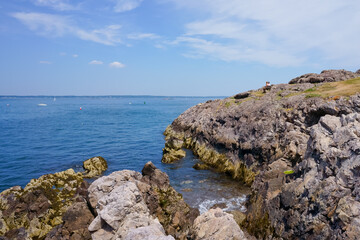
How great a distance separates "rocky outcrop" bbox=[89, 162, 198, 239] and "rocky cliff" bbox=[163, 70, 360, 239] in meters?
5.52

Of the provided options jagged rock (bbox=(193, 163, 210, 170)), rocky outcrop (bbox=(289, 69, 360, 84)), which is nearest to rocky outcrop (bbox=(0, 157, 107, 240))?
jagged rock (bbox=(193, 163, 210, 170))

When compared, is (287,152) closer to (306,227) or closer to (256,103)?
(306,227)

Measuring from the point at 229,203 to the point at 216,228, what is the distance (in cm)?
1374

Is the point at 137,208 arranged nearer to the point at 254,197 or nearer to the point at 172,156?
the point at 254,197

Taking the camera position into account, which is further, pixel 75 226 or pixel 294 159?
pixel 294 159

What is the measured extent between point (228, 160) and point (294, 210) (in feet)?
66.3

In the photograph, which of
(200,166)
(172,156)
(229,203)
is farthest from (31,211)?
(172,156)

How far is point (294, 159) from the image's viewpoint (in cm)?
2109

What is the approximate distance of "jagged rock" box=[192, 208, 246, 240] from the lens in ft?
38.2

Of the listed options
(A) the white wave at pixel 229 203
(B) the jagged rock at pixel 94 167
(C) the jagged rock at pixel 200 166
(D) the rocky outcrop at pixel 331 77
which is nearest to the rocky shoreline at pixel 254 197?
(B) the jagged rock at pixel 94 167

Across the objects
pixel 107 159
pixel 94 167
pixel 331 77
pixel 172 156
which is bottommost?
pixel 107 159

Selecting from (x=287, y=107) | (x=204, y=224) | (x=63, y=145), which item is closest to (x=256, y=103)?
(x=287, y=107)

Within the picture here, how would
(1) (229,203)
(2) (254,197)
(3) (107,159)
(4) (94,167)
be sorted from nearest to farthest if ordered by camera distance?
(2) (254,197) < (1) (229,203) < (4) (94,167) < (3) (107,159)

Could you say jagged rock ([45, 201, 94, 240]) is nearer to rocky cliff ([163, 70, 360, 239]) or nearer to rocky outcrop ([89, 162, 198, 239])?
rocky outcrop ([89, 162, 198, 239])
